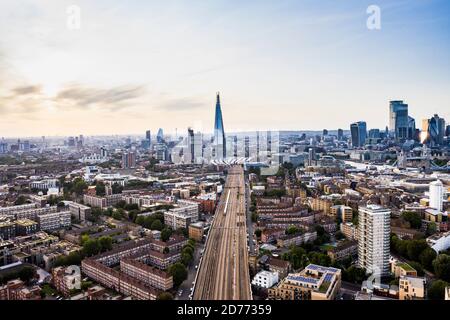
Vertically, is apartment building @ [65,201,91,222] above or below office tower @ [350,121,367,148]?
below

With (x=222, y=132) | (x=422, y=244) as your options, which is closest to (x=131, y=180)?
(x=222, y=132)

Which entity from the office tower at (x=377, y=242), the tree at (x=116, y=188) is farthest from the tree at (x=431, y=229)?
the tree at (x=116, y=188)

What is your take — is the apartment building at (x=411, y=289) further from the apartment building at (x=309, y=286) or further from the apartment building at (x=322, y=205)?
the apartment building at (x=322, y=205)

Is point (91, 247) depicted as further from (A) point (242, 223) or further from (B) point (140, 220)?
(A) point (242, 223)

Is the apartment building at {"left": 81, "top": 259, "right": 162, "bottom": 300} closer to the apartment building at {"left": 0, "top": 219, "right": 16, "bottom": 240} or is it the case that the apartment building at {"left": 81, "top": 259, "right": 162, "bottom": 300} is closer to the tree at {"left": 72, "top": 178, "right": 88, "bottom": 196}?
the apartment building at {"left": 0, "top": 219, "right": 16, "bottom": 240}

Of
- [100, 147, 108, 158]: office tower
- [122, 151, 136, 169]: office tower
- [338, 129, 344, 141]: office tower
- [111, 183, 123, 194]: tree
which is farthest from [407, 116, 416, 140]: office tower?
[100, 147, 108, 158]: office tower
